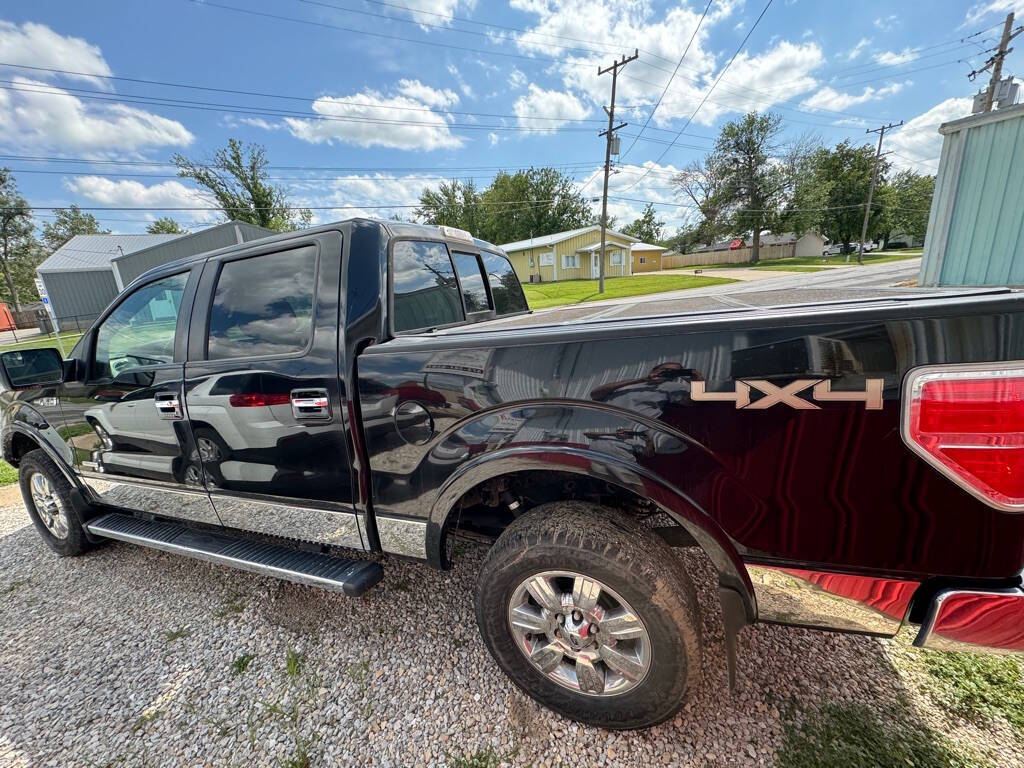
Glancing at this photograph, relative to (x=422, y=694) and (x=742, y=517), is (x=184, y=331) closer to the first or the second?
(x=422, y=694)

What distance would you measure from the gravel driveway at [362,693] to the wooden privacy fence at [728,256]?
54.8m

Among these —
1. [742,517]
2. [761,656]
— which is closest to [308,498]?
[742,517]

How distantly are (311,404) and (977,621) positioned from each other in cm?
237

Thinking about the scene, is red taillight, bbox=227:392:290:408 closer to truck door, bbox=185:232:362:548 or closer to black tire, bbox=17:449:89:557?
truck door, bbox=185:232:362:548

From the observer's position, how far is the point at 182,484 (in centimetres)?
245

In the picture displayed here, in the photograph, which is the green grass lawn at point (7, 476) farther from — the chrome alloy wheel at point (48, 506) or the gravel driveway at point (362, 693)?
the gravel driveway at point (362, 693)

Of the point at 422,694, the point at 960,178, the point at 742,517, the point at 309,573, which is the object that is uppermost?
the point at 960,178

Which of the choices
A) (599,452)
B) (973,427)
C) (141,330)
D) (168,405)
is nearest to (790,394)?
(973,427)

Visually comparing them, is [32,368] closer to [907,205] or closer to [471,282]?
[471,282]

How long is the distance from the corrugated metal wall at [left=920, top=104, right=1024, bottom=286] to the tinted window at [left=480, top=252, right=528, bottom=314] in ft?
20.9

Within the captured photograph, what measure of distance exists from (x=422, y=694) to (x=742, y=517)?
5.20 feet

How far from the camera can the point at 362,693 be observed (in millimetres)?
1935

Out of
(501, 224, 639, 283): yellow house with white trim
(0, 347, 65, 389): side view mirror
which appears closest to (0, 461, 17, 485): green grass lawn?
(0, 347, 65, 389): side view mirror

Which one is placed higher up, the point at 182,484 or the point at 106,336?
the point at 106,336
